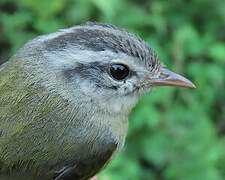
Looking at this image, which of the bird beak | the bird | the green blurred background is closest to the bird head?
the bird

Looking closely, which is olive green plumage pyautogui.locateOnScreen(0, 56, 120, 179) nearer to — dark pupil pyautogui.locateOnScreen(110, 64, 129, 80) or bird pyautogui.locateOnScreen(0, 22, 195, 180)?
bird pyautogui.locateOnScreen(0, 22, 195, 180)

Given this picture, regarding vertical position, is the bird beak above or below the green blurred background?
above

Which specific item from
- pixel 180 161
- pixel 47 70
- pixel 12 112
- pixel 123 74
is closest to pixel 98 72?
pixel 123 74

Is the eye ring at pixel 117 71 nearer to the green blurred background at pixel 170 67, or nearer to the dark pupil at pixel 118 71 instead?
the dark pupil at pixel 118 71

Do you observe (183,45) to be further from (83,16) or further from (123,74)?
(123,74)

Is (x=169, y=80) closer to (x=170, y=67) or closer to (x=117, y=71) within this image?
(x=117, y=71)

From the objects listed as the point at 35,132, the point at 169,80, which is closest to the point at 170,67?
the point at 169,80
